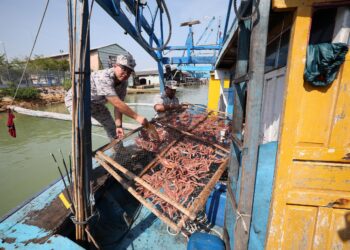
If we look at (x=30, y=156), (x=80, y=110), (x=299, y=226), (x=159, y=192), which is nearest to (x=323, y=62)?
(x=299, y=226)

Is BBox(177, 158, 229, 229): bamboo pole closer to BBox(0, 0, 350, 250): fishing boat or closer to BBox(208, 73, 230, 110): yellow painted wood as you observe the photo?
BBox(0, 0, 350, 250): fishing boat

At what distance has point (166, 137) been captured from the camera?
10.9ft

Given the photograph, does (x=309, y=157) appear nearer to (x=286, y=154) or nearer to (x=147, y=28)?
(x=286, y=154)

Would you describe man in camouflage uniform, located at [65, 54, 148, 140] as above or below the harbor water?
above

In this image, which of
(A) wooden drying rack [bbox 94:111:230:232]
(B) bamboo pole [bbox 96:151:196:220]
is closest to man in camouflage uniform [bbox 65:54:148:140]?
(A) wooden drying rack [bbox 94:111:230:232]

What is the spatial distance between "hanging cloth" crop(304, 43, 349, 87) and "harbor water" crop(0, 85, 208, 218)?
3966 mm

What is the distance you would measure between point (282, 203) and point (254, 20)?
1.71 m

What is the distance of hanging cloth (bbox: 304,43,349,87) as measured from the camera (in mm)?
1480

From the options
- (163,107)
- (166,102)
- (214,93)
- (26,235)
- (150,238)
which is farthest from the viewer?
(214,93)

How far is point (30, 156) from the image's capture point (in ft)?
23.5

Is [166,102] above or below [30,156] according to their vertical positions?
above

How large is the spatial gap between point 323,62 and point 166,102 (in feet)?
11.4

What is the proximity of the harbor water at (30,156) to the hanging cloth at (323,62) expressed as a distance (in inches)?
156

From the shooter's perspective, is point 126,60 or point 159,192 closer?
point 159,192
